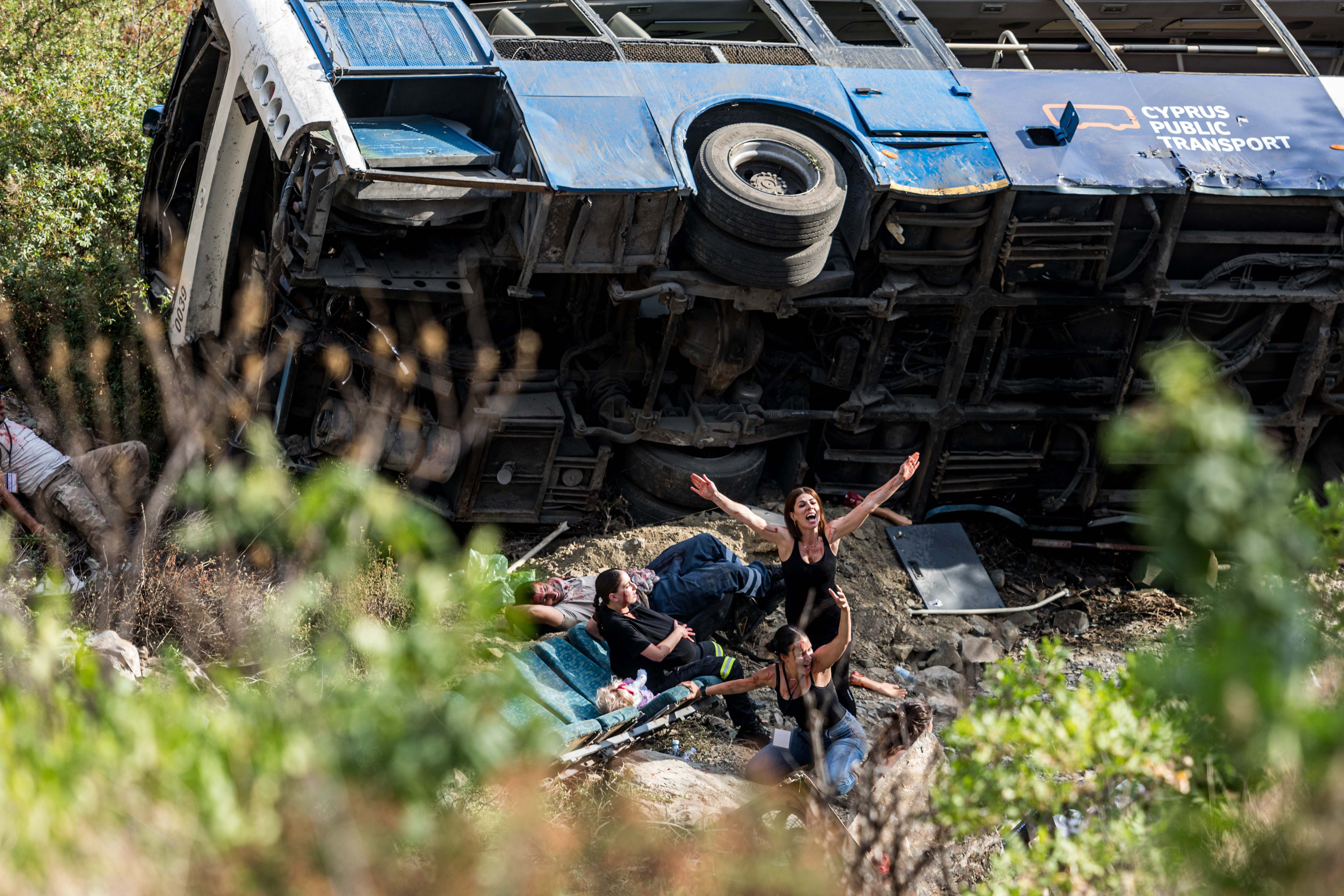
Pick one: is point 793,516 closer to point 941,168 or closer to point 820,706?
point 820,706

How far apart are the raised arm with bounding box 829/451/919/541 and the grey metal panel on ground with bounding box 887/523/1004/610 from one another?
115cm

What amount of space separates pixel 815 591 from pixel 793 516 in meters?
0.36

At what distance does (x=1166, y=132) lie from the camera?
654cm

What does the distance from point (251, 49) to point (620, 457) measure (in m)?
2.80

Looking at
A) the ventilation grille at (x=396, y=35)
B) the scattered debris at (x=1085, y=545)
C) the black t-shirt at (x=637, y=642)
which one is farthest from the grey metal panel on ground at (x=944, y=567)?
the ventilation grille at (x=396, y=35)

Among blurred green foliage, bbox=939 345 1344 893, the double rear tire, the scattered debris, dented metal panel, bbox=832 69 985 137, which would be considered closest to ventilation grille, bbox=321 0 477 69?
the double rear tire

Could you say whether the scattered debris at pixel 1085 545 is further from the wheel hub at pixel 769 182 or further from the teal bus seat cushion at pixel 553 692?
the teal bus seat cushion at pixel 553 692

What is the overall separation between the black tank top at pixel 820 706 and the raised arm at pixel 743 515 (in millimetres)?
820

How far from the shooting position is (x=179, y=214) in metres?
6.96

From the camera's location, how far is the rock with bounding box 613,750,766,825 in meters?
4.62

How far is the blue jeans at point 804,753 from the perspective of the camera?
4867 mm

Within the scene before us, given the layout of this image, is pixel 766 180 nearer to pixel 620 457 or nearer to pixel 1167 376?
pixel 620 457

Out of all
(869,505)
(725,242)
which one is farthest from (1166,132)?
(869,505)

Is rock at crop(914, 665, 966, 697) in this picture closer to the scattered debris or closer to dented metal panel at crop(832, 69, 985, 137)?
the scattered debris
